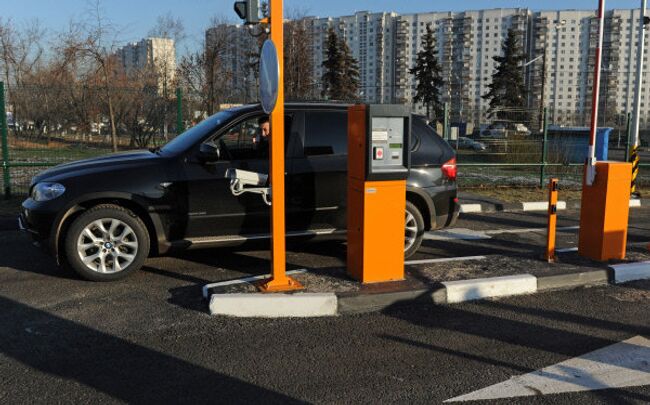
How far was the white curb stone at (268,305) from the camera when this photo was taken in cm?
461

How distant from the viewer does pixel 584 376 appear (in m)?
3.53

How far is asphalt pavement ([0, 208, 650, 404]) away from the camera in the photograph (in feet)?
10.9

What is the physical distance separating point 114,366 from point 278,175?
2.03 metres

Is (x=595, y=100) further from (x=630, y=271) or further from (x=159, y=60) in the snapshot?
(x=159, y=60)

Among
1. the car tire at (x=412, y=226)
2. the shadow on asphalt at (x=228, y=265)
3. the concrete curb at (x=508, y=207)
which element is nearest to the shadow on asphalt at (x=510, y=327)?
the shadow on asphalt at (x=228, y=265)

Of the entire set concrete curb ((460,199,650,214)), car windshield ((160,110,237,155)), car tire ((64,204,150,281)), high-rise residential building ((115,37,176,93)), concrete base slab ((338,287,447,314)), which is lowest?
concrete base slab ((338,287,447,314))

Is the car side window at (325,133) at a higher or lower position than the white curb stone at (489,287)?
higher

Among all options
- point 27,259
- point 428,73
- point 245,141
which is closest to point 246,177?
point 245,141

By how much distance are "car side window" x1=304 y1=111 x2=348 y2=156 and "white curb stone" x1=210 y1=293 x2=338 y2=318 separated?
6.55 feet

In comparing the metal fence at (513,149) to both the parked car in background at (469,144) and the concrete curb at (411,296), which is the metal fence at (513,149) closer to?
the parked car in background at (469,144)

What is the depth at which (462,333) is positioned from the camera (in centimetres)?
428

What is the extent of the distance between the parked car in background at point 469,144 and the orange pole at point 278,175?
31.8 feet

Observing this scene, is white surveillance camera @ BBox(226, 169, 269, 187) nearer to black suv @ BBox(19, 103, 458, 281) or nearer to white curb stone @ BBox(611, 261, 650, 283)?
black suv @ BBox(19, 103, 458, 281)

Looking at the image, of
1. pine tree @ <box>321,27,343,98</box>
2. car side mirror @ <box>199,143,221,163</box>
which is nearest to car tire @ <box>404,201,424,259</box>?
car side mirror @ <box>199,143,221,163</box>
